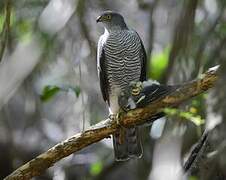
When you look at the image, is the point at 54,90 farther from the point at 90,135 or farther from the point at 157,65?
the point at 157,65

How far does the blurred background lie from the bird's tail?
0.49 feet

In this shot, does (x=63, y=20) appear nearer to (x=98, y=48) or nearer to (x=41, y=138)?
(x=98, y=48)

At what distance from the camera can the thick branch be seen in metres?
3.82

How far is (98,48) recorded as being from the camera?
5234 mm

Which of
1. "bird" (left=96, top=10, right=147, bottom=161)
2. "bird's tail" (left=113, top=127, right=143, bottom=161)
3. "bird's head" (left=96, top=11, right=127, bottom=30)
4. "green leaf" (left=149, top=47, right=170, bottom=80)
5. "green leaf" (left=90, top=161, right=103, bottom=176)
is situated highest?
"bird's head" (left=96, top=11, right=127, bottom=30)

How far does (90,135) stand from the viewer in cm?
402

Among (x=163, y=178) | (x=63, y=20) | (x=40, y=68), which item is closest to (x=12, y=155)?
(x=40, y=68)

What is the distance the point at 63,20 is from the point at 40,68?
2.41 feet

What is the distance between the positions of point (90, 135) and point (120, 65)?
1344 mm

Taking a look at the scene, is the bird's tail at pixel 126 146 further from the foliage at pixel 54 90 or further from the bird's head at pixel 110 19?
the bird's head at pixel 110 19

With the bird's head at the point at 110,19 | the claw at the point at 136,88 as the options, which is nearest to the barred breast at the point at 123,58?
the bird's head at the point at 110,19

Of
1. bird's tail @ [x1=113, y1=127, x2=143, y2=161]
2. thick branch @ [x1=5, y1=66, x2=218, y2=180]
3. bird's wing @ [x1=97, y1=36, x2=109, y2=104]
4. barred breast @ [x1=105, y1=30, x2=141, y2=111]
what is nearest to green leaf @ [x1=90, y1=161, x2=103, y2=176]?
bird's tail @ [x1=113, y1=127, x2=143, y2=161]

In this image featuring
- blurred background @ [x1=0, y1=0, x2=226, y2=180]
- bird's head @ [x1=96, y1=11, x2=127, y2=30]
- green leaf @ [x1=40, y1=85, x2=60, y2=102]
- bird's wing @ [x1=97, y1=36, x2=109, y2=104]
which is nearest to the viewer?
blurred background @ [x1=0, y1=0, x2=226, y2=180]

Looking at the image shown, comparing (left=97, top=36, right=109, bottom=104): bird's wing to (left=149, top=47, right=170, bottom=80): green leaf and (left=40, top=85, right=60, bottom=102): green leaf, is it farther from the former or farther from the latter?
(left=149, top=47, right=170, bottom=80): green leaf
